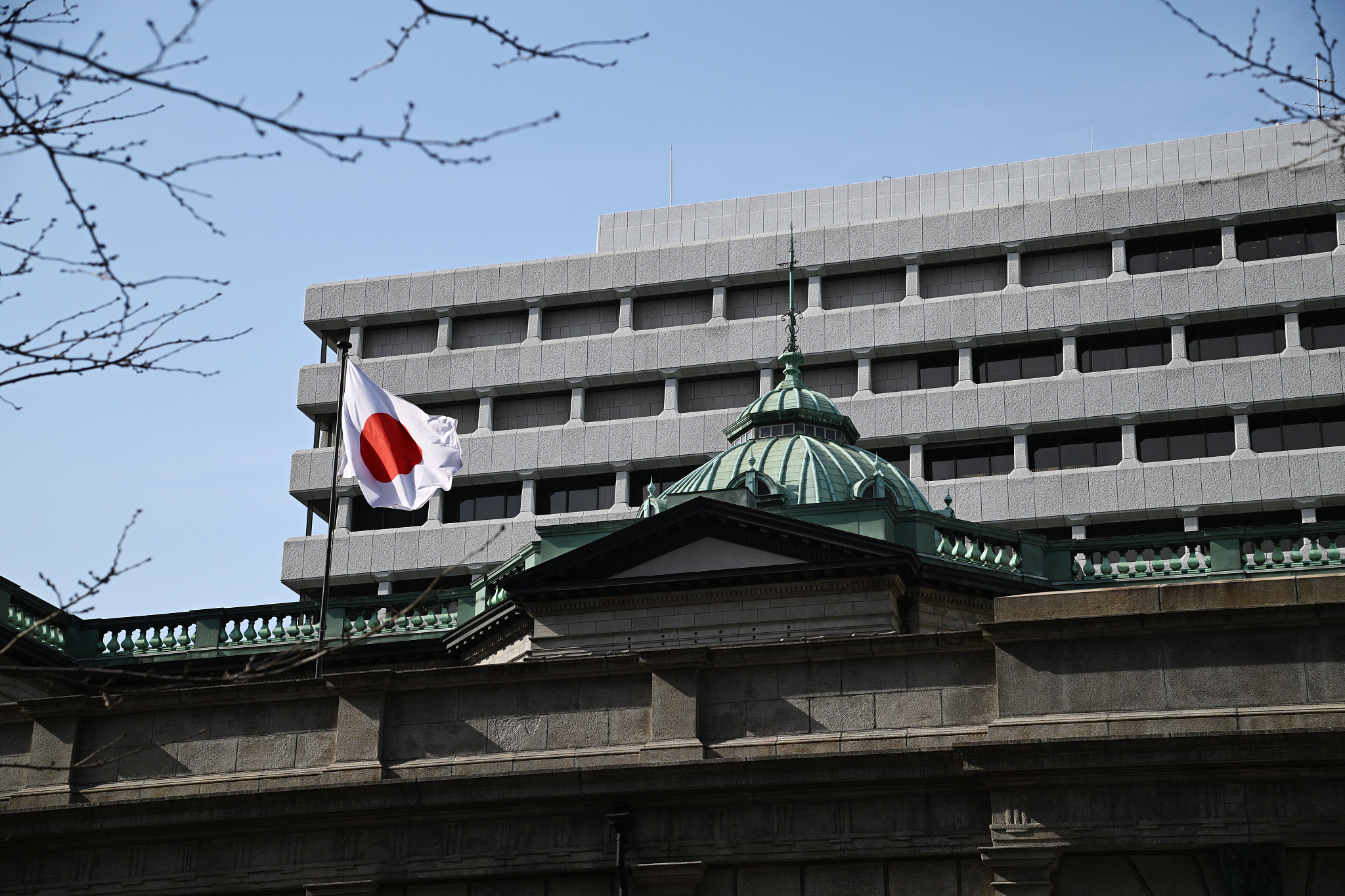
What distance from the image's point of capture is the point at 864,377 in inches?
2724

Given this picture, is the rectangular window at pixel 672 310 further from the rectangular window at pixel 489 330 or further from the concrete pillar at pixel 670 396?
the rectangular window at pixel 489 330

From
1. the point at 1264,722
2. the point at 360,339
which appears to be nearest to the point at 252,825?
the point at 1264,722

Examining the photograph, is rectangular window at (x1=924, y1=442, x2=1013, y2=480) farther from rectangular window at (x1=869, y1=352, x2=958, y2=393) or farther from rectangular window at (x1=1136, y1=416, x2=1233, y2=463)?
rectangular window at (x1=1136, y1=416, x2=1233, y2=463)

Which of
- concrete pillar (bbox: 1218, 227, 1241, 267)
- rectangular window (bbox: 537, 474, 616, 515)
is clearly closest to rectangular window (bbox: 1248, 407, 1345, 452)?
concrete pillar (bbox: 1218, 227, 1241, 267)

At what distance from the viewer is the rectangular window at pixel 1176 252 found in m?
68.2

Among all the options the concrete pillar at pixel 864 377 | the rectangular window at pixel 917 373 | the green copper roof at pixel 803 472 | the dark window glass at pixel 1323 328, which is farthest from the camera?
the rectangular window at pixel 917 373

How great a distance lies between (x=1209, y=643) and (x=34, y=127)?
1251 centimetres

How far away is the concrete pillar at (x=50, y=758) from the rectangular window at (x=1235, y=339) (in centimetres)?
5309

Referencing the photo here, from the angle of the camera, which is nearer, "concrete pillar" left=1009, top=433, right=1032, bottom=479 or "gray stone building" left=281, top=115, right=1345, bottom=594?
"gray stone building" left=281, top=115, right=1345, bottom=594

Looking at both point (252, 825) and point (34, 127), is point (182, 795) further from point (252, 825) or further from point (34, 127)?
point (34, 127)

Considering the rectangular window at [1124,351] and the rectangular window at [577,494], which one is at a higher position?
the rectangular window at [1124,351]

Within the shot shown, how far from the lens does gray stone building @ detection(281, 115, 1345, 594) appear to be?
6538 cm

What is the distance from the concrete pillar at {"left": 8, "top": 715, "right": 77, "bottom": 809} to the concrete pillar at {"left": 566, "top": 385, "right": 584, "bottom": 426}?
50498 millimetres

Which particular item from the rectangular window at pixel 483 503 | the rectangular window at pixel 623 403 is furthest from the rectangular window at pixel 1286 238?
the rectangular window at pixel 483 503
